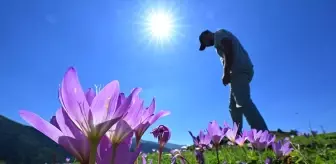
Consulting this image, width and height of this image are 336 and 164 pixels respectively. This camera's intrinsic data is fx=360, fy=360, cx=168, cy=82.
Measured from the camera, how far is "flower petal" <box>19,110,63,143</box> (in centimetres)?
66

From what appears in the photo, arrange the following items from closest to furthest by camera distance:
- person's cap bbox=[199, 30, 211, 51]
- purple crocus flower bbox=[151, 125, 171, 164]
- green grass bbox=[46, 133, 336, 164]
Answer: purple crocus flower bbox=[151, 125, 171, 164] < green grass bbox=[46, 133, 336, 164] < person's cap bbox=[199, 30, 211, 51]

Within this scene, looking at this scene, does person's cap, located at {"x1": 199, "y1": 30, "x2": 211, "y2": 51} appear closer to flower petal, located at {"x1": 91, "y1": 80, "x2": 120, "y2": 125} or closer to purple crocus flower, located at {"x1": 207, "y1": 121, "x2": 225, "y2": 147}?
purple crocus flower, located at {"x1": 207, "y1": 121, "x2": 225, "y2": 147}

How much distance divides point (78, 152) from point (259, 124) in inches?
284

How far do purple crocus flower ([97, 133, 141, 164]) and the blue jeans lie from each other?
7028mm

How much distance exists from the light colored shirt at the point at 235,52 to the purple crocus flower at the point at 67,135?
304 inches

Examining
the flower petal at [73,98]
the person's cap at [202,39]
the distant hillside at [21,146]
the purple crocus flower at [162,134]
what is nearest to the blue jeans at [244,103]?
the person's cap at [202,39]

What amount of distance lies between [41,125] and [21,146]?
86578mm

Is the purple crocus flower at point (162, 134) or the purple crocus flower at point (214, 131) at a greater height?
the purple crocus flower at point (214, 131)

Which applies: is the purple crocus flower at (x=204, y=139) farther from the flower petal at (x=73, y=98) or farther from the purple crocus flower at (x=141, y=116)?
the flower petal at (x=73, y=98)

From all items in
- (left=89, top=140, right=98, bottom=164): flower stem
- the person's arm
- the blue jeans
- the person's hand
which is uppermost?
the person's arm

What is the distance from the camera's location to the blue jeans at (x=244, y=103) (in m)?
7.57

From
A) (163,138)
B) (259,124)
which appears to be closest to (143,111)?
(163,138)

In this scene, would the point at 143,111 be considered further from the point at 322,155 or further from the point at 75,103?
the point at 322,155

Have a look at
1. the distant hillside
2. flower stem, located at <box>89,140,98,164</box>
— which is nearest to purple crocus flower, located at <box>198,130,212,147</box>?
flower stem, located at <box>89,140,98,164</box>
